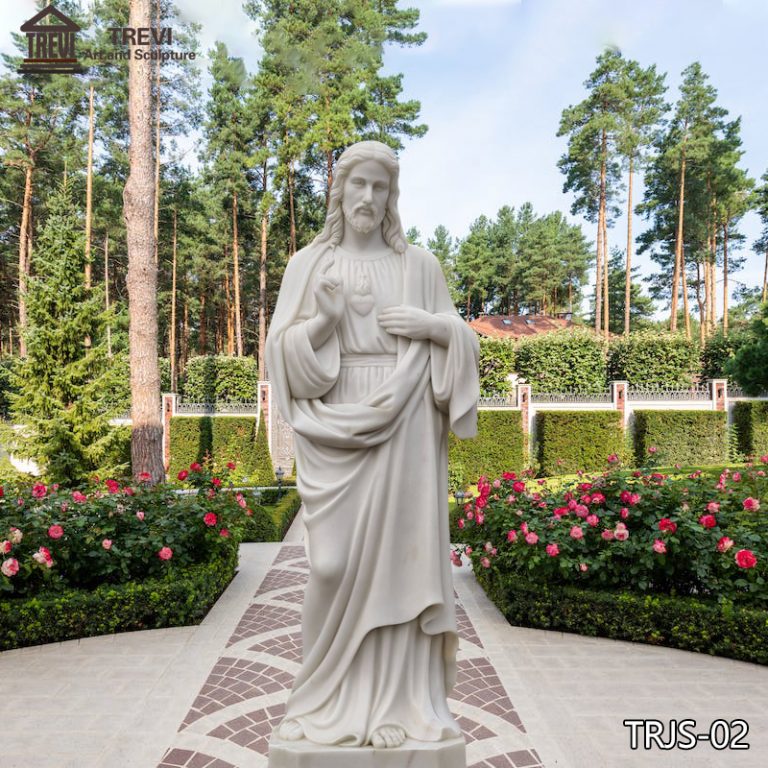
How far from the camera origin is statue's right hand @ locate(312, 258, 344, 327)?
1980mm

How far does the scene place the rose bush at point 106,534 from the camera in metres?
4.73

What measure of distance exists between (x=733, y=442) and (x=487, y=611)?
15.9 m

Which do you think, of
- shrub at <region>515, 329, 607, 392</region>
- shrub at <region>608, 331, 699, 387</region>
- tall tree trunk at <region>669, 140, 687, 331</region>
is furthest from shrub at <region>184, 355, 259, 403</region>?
tall tree trunk at <region>669, 140, 687, 331</region>

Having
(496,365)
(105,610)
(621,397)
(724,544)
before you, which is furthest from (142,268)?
(621,397)

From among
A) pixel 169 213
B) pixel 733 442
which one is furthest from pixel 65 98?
pixel 733 442

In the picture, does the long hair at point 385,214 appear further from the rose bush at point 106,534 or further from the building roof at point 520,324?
the building roof at point 520,324

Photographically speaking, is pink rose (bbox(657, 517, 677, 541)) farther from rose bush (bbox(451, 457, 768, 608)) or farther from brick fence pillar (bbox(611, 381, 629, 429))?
brick fence pillar (bbox(611, 381, 629, 429))

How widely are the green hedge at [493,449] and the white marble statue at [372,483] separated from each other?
44.5ft

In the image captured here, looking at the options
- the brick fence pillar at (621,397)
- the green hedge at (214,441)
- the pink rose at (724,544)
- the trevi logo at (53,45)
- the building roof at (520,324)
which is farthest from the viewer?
the building roof at (520,324)

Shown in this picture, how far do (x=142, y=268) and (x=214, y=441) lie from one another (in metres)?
7.93

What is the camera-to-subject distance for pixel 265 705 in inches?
135

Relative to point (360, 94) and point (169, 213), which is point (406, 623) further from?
point (169, 213)

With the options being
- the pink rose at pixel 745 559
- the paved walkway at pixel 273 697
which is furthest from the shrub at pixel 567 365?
the paved walkway at pixel 273 697

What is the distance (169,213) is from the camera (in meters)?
24.9
